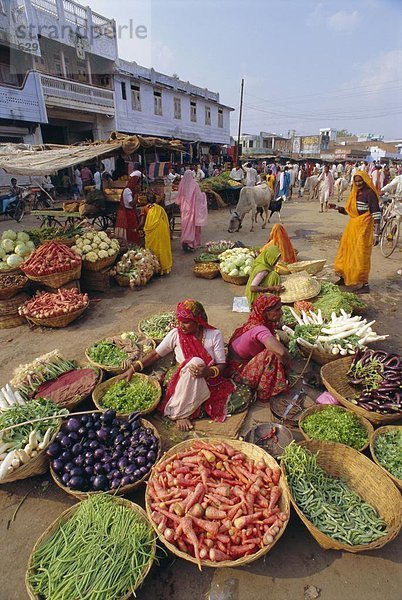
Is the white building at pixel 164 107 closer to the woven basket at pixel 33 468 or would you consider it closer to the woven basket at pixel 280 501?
the woven basket at pixel 33 468

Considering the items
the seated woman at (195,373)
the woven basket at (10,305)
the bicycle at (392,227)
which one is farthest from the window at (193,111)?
the seated woman at (195,373)

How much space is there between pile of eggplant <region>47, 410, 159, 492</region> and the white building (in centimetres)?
2168

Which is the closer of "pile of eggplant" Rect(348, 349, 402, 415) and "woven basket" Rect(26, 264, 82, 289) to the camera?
"pile of eggplant" Rect(348, 349, 402, 415)

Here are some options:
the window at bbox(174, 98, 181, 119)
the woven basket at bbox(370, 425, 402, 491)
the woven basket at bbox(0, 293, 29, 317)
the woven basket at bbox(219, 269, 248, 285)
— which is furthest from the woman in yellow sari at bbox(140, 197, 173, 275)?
the window at bbox(174, 98, 181, 119)

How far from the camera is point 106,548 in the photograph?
2.07 m

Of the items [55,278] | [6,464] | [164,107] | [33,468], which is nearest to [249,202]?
[55,278]

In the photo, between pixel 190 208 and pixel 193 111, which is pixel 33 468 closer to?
pixel 190 208

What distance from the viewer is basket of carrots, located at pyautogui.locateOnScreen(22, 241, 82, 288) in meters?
5.32

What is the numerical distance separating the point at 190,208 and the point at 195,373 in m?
6.61

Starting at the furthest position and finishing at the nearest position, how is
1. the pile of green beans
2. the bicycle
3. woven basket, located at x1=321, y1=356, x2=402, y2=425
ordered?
the bicycle → woven basket, located at x1=321, y1=356, x2=402, y2=425 → the pile of green beans

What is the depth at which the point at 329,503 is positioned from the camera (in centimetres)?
238

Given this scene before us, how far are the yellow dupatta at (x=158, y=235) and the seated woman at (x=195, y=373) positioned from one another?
421 cm

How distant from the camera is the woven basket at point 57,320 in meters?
4.96

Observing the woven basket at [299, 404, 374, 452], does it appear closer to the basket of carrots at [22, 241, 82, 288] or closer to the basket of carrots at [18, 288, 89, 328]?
the basket of carrots at [18, 288, 89, 328]
